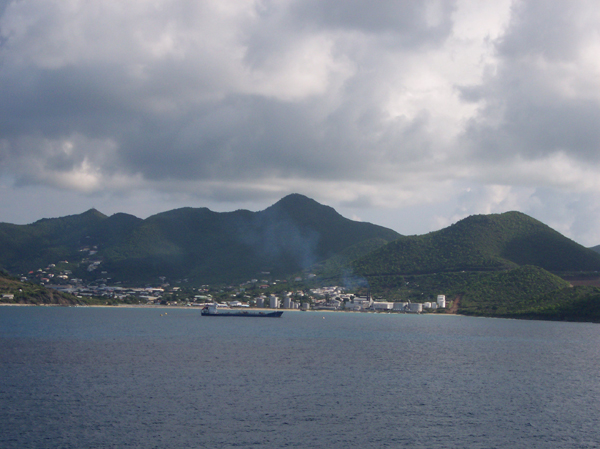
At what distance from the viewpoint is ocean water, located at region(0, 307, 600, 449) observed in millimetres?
38625

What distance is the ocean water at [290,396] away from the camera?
127 feet

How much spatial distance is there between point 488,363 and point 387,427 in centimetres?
4206

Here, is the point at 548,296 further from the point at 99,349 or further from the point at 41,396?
the point at 41,396

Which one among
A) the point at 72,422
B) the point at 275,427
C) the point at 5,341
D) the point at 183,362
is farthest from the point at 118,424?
the point at 5,341

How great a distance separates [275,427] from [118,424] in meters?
11.4

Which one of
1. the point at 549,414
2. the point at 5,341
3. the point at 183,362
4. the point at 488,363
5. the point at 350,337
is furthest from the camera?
the point at 350,337

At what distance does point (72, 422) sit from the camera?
40.7m

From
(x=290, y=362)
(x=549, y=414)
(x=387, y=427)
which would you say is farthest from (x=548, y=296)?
(x=387, y=427)

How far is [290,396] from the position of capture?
5156cm

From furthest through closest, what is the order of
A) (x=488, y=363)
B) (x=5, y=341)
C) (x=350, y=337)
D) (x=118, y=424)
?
(x=350, y=337) < (x=5, y=341) < (x=488, y=363) < (x=118, y=424)

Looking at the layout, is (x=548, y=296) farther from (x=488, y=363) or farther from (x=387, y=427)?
(x=387, y=427)

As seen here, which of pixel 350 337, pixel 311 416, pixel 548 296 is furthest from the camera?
pixel 548 296

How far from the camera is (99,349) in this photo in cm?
8275

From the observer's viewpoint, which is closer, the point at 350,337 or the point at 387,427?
the point at 387,427
